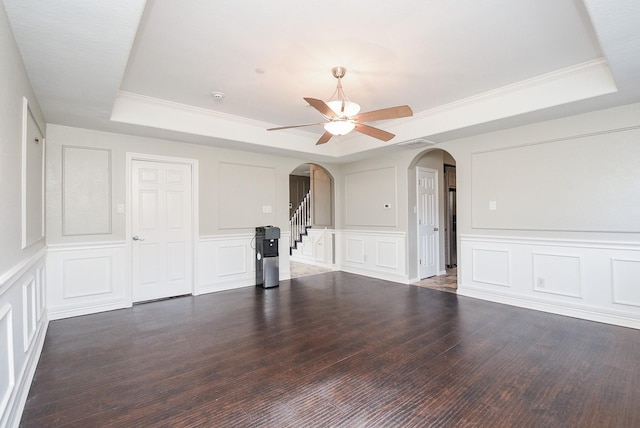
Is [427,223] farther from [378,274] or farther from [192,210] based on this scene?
[192,210]

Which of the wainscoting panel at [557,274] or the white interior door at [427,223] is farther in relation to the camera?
the white interior door at [427,223]

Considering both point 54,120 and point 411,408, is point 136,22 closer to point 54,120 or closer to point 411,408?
point 54,120

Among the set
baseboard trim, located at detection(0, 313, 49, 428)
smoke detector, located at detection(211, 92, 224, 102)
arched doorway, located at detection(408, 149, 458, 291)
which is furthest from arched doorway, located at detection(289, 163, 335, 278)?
baseboard trim, located at detection(0, 313, 49, 428)

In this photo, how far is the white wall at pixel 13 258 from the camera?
1751mm

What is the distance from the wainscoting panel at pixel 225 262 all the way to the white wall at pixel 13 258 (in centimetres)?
237

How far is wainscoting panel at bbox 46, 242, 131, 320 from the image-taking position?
381cm

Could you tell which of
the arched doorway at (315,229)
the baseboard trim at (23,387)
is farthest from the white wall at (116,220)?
the arched doorway at (315,229)

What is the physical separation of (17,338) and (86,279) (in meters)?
2.16

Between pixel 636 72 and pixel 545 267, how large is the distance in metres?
Result: 2.33

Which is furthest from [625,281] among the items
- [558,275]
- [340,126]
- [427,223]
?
[340,126]

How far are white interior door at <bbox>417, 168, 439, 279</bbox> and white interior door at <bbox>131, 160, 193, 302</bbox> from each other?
404cm

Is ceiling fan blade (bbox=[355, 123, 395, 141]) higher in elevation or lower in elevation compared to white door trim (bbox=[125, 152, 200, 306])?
higher

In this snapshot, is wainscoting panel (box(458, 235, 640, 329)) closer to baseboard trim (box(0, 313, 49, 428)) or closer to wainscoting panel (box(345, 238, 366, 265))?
wainscoting panel (box(345, 238, 366, 265))

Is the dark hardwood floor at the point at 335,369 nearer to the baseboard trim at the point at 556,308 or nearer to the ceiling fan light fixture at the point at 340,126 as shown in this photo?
the baseboard trim at the point at 556,308
